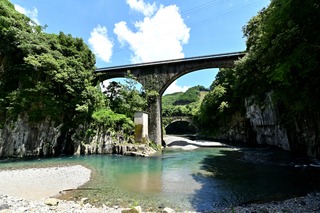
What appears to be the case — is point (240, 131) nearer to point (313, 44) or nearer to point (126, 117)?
point (126, 117)

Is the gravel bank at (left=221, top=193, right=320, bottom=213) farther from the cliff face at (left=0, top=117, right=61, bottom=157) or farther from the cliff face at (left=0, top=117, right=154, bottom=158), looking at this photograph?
the cliff face at (left=0, top=117, right=61, bottom=157)

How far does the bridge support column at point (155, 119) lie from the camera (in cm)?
2519

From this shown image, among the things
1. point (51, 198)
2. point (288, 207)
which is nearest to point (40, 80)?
point (51, 198)

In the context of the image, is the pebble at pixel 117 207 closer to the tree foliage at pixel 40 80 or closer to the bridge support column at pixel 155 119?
the tree foliage at pixel 40 80

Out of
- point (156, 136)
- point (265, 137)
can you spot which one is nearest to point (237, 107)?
point (265, 137)

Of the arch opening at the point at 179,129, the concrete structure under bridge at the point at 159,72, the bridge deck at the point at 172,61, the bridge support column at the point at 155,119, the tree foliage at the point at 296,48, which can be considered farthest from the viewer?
the arch opening at the point at 179,129

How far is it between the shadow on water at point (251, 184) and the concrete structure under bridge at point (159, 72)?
540 inches

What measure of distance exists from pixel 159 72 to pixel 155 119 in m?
6.10

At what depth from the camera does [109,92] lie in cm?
2870

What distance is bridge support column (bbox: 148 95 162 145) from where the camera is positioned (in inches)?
992

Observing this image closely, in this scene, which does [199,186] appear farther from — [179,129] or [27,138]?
[179,129]

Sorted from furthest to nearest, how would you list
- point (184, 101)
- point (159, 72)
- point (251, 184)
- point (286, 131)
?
point (184, 101), point (159, 72), point (286, 131), point (251, 184)

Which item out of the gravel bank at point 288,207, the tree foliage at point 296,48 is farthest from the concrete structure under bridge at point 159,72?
the gravel bank at point 288,207

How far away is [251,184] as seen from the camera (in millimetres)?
9016
